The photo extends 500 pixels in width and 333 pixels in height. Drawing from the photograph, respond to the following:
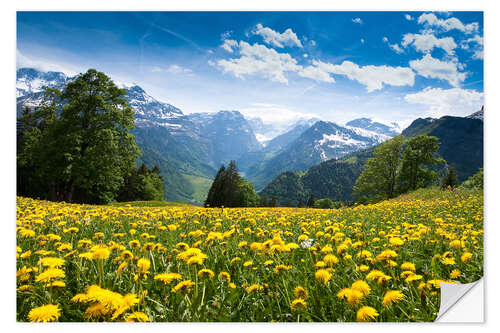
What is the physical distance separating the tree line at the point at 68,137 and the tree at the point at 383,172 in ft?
80.2

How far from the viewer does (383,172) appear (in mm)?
27188

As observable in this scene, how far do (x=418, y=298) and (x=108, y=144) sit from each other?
7.66m

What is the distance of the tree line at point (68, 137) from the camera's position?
4.73 meters

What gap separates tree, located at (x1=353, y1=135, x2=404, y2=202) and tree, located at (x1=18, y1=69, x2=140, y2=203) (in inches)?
965

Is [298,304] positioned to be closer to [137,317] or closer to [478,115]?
[137,317]

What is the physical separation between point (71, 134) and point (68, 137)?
0.09 metres

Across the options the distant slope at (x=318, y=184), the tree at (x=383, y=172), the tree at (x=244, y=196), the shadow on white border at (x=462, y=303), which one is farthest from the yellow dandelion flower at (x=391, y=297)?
the distant slope at (x=318, y=184)

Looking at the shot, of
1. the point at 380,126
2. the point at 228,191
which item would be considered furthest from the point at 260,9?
the point at 228,191

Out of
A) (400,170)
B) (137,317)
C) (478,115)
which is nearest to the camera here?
(137,317)

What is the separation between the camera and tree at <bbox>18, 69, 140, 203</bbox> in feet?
17.0

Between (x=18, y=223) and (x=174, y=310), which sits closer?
(x=174, y=310)
